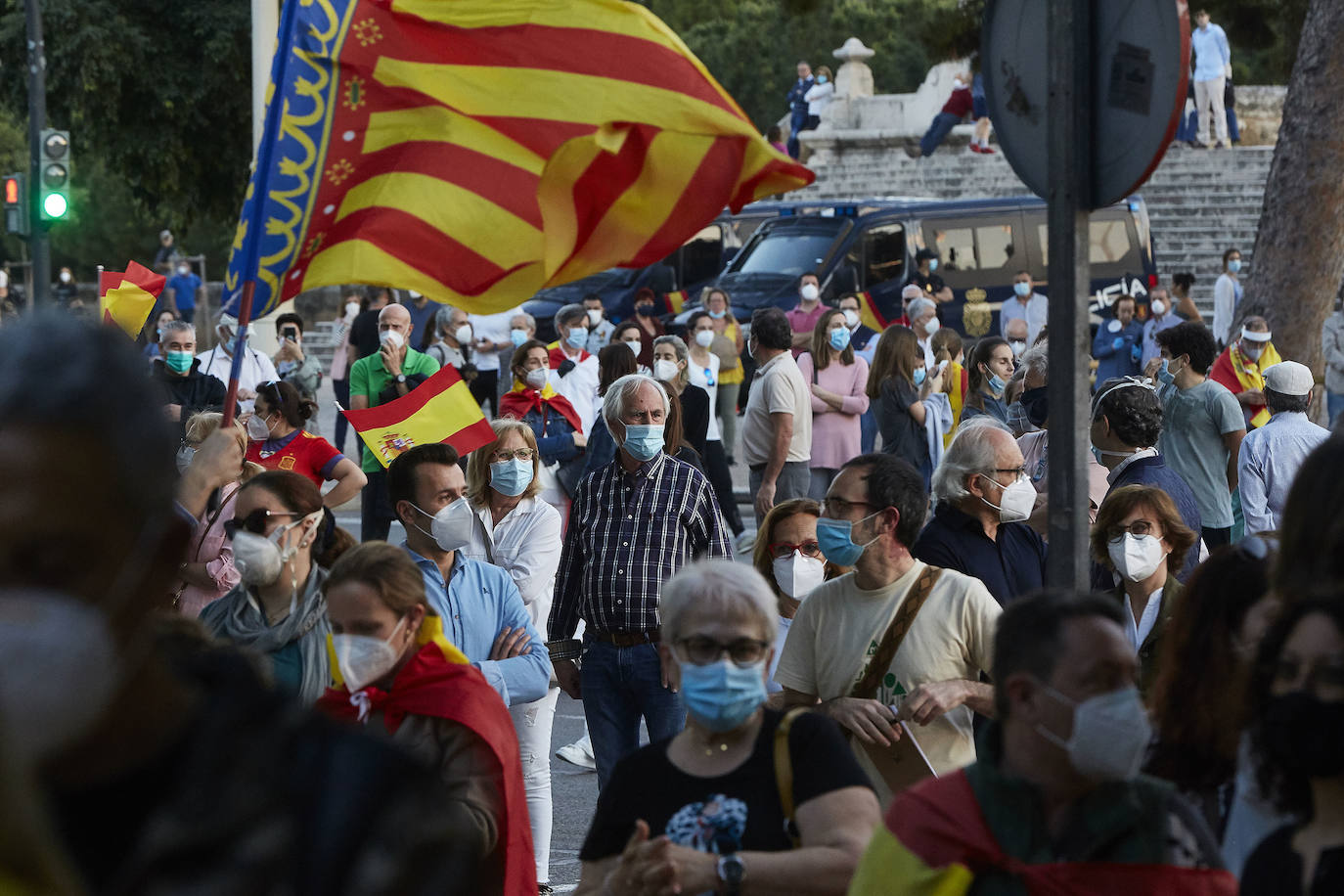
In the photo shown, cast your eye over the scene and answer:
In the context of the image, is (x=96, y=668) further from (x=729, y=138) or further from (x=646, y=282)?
(x=646, y=282)

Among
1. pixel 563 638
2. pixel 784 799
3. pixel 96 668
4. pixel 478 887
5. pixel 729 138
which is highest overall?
pixel 729 138

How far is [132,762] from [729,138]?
13.8 feet

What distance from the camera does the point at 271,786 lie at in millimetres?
1572

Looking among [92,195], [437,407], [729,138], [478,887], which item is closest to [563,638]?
[437,407]

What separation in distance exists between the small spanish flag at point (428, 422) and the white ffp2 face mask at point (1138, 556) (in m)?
2.93

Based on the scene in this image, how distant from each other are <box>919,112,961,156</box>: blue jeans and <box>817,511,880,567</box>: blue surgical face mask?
103 ft

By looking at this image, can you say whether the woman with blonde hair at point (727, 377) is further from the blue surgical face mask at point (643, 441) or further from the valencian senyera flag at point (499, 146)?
the valencian senyera flag at point (499, 146)

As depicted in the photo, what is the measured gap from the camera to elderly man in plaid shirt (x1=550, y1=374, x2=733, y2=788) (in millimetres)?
6391

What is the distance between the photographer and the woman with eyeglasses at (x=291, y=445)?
8.66 metres

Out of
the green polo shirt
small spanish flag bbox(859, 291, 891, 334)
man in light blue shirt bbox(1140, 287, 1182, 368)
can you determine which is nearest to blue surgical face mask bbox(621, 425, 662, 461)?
the green polo shirt

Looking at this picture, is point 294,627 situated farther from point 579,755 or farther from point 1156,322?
point 1156,322

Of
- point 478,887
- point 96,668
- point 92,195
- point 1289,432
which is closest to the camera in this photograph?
point 96,668

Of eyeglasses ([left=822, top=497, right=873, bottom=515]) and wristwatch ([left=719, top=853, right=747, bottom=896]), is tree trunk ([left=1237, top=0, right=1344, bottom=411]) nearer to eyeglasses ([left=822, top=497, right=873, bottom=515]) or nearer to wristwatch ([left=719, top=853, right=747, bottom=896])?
eyeglasses ([left=822, top=497, right=873, bottom=515])

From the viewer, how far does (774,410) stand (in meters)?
11.1
